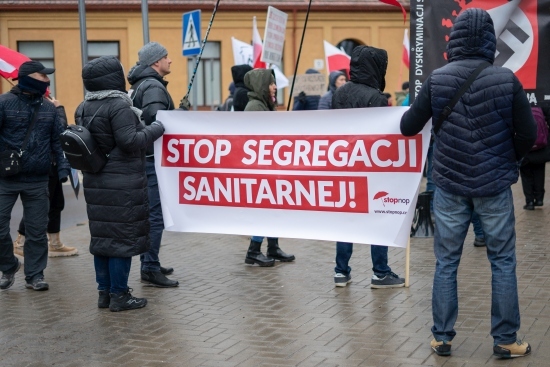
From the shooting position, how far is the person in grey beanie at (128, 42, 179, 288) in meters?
7.71

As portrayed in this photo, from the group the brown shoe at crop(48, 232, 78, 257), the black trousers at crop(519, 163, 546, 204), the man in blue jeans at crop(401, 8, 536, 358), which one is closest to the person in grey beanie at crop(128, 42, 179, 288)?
the brown shoe at crop(48, 232, 78, 257)

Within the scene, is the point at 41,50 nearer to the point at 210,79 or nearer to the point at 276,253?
the point at 210,79

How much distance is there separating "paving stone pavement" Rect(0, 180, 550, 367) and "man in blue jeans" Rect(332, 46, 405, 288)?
0.40ft

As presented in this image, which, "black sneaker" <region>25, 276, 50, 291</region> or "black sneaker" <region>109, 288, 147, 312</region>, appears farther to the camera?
"black sneaker" <region>25, 276, 50, 291</region>

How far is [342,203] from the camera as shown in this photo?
7000mm

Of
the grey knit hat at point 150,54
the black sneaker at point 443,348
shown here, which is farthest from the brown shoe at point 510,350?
the grey knit hat at point 150,54

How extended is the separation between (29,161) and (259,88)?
7.65 feet

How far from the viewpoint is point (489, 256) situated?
17.9 feet

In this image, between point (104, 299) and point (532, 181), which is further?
point (532, 181)

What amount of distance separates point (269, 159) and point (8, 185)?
2.34 metres

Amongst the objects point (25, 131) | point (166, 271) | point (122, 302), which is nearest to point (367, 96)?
point (122, 302)

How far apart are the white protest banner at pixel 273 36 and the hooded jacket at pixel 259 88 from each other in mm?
4650

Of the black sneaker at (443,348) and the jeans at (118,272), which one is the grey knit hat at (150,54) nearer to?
the jeans at (118,272)

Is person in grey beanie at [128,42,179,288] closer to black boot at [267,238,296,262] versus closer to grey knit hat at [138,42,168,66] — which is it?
grey knit hat at [138,42,168,66]
